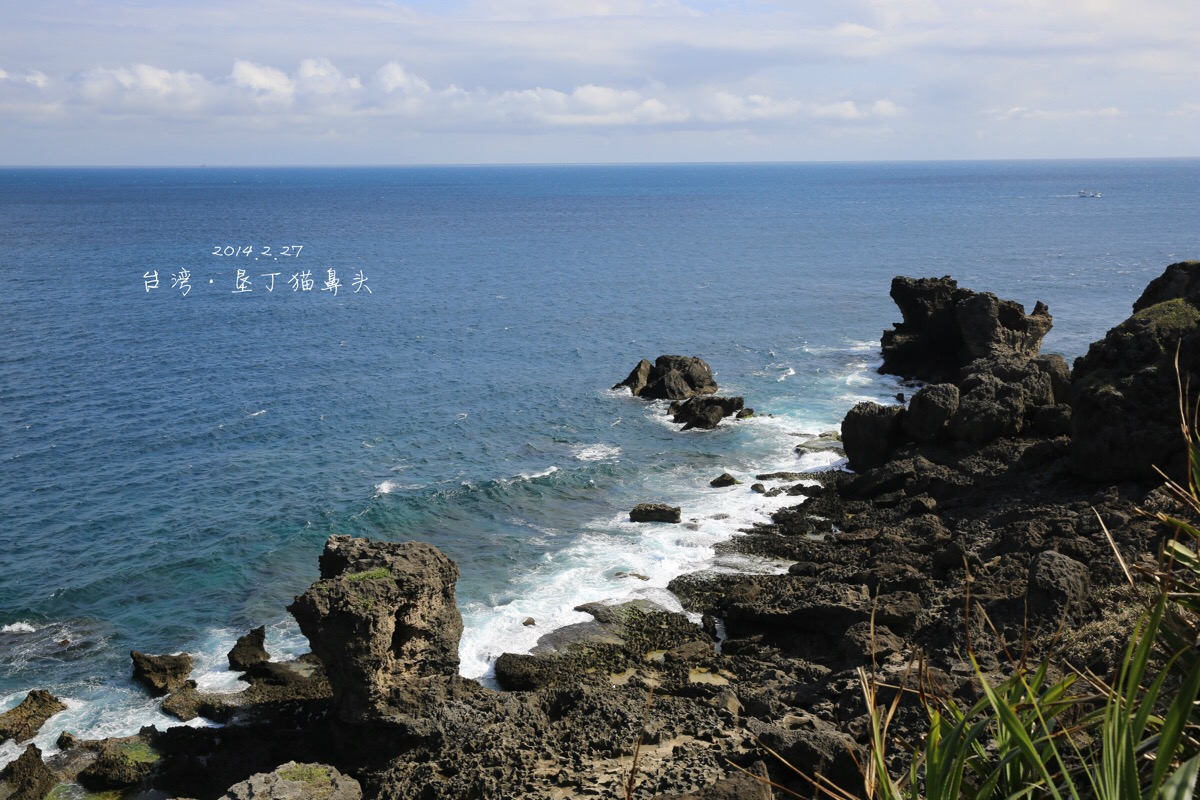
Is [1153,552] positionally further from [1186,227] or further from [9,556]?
[1186,227]

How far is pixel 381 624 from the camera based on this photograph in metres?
25.6

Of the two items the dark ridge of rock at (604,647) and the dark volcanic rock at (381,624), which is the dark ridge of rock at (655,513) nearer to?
the dark ridge of rock at (604,647)

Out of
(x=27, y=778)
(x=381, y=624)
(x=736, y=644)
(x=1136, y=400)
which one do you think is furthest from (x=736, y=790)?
(x=1136, y=400)

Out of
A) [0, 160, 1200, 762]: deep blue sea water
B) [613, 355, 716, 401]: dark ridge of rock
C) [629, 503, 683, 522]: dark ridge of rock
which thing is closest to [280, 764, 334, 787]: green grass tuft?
[0, 160, 1200, 762]: deep blue sea water

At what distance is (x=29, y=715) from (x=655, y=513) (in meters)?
23.9

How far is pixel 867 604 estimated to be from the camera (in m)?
30.8

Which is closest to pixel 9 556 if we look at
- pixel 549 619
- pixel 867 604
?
pixel 549 619

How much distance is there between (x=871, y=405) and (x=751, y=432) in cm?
957

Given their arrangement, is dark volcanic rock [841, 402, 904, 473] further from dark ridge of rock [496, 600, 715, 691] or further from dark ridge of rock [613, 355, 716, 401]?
dark ridge of rock [496, 600, 715, 691]

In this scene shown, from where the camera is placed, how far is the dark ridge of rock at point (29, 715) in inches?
1075

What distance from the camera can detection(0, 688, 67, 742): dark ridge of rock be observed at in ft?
89.6

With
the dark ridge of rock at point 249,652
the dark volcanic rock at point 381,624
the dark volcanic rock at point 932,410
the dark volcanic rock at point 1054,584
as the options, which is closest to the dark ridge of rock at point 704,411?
the dark volcanic rock at point 932,410

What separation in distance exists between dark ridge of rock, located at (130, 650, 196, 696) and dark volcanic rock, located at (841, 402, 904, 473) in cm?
3005

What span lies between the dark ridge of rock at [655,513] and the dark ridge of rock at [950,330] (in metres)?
23.1
